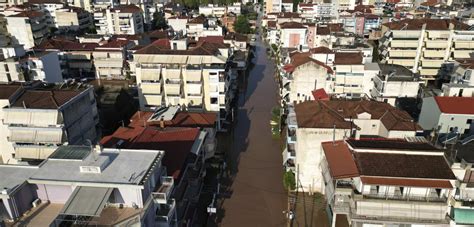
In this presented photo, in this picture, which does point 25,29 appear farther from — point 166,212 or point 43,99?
point 166,212

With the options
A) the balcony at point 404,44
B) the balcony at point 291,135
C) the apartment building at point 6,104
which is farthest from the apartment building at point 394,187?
the balcony at point 404,44

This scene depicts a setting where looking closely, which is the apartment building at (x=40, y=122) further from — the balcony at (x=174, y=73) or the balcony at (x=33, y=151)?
the balcony at (x=174, y=73)

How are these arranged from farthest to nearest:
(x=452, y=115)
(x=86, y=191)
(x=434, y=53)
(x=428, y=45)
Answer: (x=434, y=53) < (x=428, y=45) < (x=452, y=115) < (x=86, y=191)

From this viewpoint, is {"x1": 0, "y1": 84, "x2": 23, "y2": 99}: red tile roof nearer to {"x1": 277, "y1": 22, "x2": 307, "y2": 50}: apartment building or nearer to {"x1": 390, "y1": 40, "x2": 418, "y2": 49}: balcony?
{"x1": 390, "y1": 40, "x2": 418, "y2": 49}: balcony

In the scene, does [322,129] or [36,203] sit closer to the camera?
[36,203]

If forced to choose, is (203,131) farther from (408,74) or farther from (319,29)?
(319,29)

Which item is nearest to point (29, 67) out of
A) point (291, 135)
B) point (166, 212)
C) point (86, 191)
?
point (291, 135)
